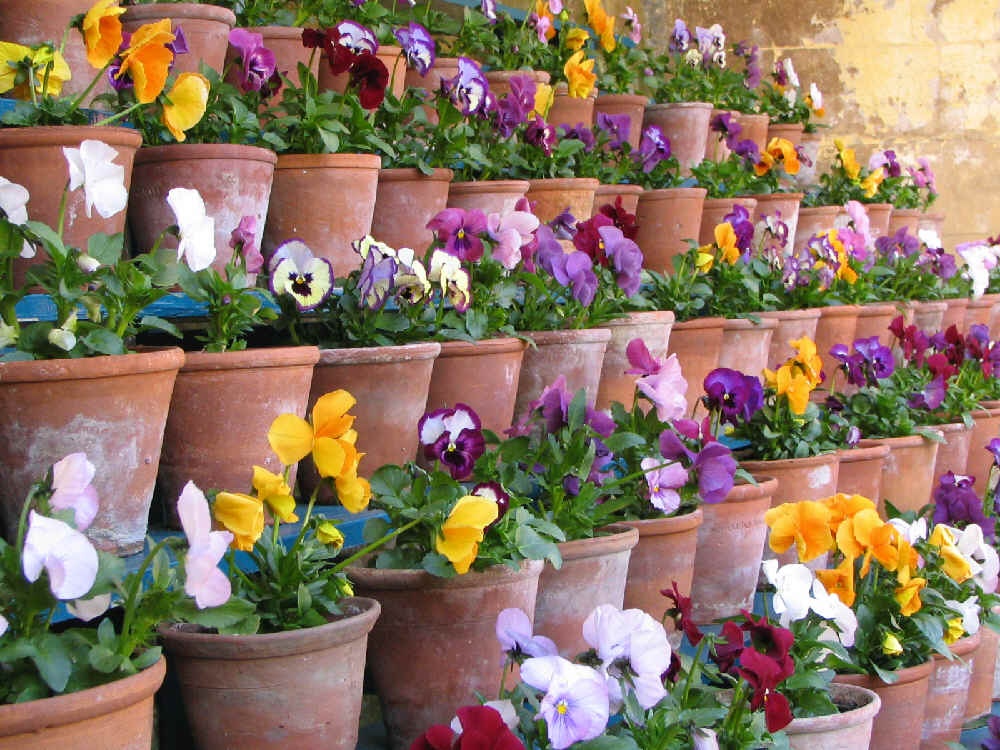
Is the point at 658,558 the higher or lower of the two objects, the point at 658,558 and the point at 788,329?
the lower

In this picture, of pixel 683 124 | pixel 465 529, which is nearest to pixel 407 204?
pixel 465 529

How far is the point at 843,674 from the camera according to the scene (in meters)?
2.32

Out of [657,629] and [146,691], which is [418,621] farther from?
[146,691]

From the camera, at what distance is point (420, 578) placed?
5.76 feet

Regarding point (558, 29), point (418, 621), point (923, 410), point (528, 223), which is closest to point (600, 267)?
point (528, 223)

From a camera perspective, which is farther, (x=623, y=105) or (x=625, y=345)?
(x=623, y=105)

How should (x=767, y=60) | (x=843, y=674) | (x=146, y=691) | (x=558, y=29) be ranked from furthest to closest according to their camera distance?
(x=767, y=60)
(x=558, y=29)
(x=843, y=674)
(x=146, y=691)

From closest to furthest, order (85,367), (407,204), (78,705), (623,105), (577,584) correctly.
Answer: (78,705) → (85,367) → (577,584) → (407,204) → (623,105)

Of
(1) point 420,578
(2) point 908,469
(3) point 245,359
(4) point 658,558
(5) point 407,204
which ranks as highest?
(5) point 407,204

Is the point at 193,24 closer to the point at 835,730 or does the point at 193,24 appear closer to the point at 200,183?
the point at 200,183

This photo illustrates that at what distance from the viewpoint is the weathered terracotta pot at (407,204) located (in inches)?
106

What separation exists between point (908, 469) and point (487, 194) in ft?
4.20

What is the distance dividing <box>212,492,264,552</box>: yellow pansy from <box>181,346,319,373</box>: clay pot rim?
1.32 feet

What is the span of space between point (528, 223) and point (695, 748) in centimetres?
104
